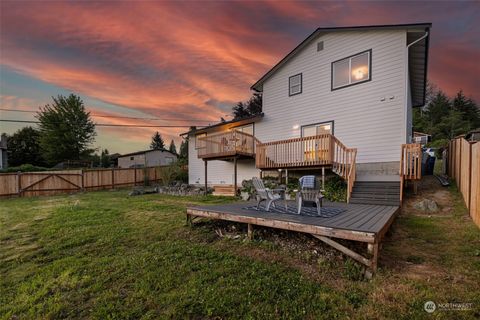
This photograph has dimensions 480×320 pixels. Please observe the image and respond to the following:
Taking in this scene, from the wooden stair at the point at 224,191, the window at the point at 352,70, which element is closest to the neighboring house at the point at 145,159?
the wooden stair at the point at 224,191

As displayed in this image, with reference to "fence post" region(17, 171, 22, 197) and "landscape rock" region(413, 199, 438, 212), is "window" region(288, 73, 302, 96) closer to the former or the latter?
"landscape rock" region(413, 199, 438, 212)

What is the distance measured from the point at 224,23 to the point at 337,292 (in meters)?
11.5

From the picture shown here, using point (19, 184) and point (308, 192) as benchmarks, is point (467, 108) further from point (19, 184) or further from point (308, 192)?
point (19, 184)

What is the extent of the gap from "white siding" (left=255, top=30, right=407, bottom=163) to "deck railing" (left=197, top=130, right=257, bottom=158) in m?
1.38

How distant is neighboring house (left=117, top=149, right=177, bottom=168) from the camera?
32.1m

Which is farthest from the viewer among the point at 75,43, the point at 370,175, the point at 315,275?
the point at 75,43

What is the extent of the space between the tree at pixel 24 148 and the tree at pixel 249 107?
2978 cm

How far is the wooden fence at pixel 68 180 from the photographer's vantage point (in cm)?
1385

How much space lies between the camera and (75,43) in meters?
10.5

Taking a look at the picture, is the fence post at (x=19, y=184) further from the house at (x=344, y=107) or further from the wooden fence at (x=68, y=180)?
the house at (x=344, y=107)

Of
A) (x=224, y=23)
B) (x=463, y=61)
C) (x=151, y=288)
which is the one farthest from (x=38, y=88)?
(x=463, y=61)

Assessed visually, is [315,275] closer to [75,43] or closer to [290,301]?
[290,301]

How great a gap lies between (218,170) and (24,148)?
3585 cm

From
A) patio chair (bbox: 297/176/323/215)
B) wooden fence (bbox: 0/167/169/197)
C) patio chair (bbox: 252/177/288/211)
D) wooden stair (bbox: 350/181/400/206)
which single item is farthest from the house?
wooden fence (bbox: 0/167/169/197)
